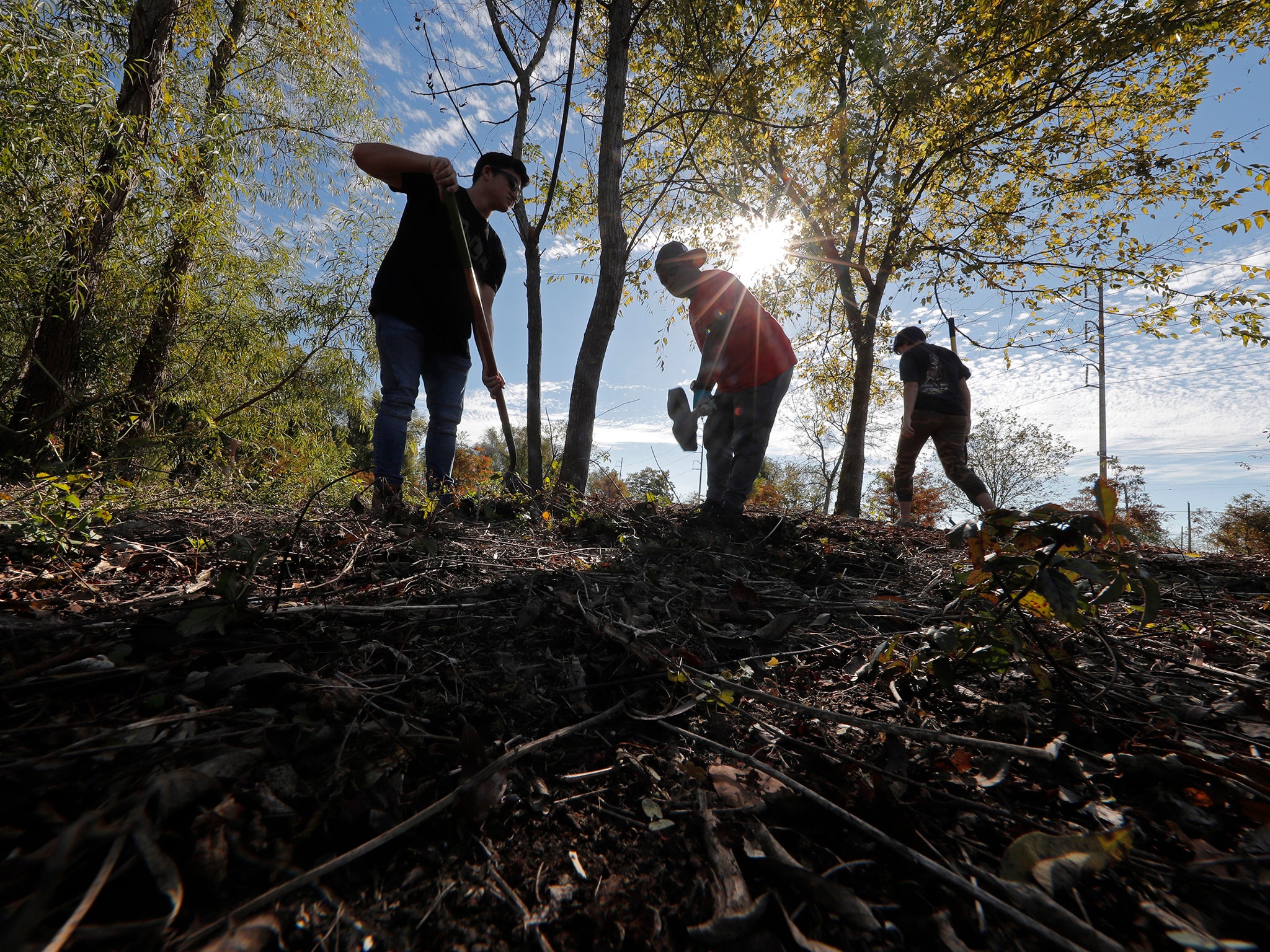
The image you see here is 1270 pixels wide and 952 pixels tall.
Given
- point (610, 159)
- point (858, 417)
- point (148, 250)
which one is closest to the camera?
point (148, 250)

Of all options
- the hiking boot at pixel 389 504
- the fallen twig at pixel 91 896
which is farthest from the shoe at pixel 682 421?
the fallen twig at pixel 91 896

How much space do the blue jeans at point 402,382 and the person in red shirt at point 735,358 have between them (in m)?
1.86

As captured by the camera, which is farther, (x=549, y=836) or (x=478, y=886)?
(x=549, y=836)

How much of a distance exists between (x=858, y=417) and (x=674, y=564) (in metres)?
7.04

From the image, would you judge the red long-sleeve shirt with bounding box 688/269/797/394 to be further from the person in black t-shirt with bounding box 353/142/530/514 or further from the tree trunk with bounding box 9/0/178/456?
the tree trunk with bounding box 9/0/178/456

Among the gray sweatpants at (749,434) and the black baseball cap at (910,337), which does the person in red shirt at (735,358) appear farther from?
the black baseball cap at (910,337)

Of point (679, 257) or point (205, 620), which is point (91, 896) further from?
point (679, 257)

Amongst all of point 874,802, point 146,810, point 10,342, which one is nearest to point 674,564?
point 874,802

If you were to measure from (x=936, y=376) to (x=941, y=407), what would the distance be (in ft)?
1.13

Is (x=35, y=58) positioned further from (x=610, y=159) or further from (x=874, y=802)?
(x=874, y=802)

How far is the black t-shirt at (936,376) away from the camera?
5032mm

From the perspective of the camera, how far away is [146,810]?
25.7 inches

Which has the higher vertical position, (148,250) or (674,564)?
(148,250)

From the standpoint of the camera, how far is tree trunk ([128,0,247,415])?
389 centimetres
